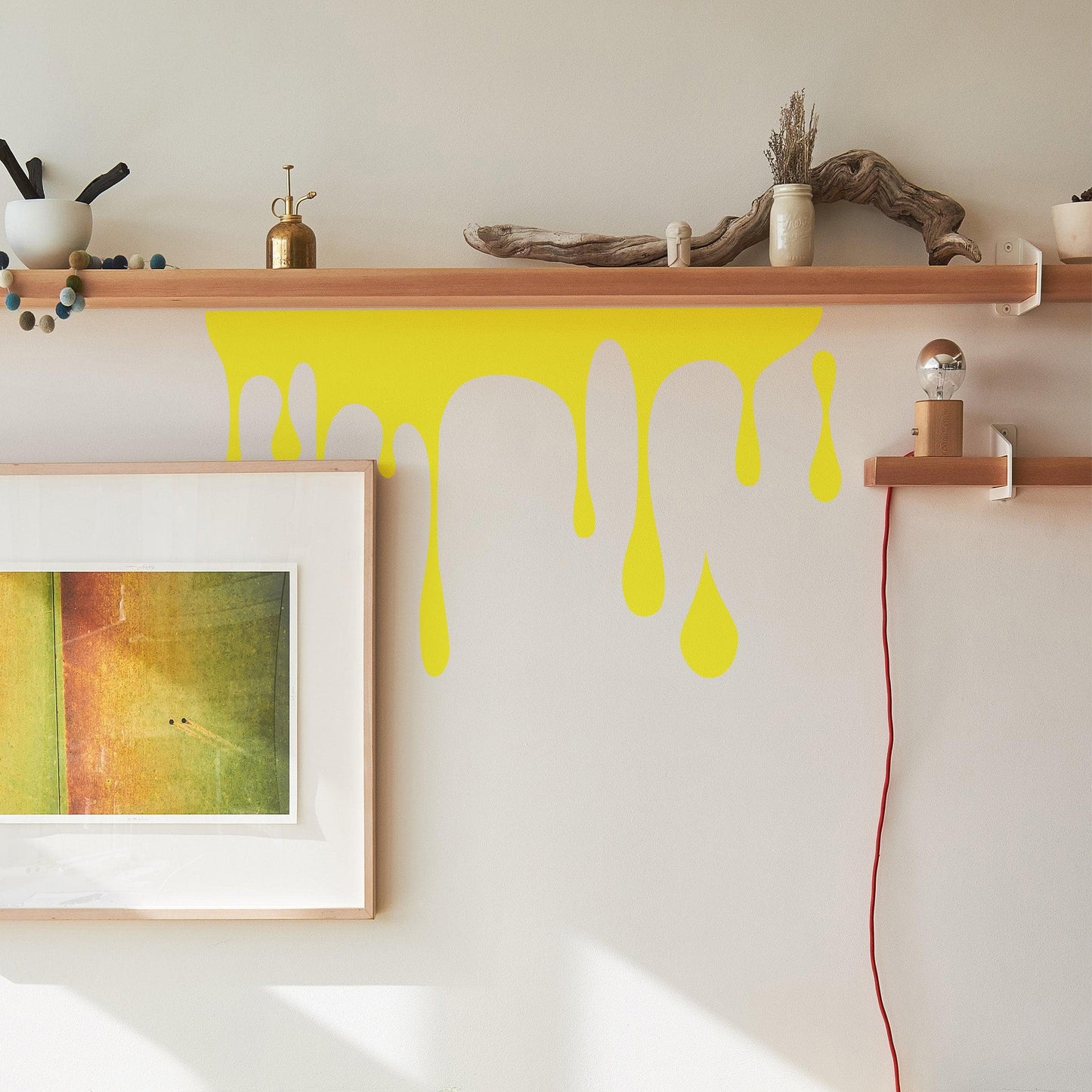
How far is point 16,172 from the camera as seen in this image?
3.73 ft

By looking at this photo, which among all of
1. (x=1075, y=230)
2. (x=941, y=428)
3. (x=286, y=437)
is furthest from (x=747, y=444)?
(x=286, y=437)

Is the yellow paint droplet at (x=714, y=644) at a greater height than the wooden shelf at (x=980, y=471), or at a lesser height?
lesser

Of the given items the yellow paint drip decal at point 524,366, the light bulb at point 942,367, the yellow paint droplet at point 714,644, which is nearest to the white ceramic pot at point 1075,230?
the light bulb at point 942,367

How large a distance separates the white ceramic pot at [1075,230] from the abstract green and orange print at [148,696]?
1.09m

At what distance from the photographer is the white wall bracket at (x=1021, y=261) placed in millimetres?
1104

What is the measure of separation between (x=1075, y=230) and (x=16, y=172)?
4.35ft

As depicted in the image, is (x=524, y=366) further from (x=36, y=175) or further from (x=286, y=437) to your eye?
(x=36, y=175)

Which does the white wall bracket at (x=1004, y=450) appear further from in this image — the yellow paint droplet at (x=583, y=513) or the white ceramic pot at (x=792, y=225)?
the yellow paint droplet at (x=583, y=513)

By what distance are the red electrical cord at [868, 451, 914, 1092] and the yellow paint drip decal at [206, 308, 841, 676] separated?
97 millimetres

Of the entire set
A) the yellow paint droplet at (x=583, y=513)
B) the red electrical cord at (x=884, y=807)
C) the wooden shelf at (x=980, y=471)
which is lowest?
the red electrical cord at (x=884, y=807)

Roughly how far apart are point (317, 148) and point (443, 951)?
1085mm

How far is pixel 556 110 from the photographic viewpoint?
Answer: 3.96ft

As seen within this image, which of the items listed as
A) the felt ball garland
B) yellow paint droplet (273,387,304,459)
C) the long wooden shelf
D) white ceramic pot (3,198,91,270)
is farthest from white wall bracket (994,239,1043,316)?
white ceramic pot (3,198,91,270)

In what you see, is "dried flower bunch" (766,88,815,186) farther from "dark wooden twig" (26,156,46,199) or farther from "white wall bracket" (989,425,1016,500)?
"dark wooden twig" (26,156,46,199)
